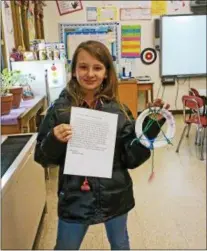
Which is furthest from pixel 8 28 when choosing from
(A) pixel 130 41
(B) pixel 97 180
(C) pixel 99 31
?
(A) pixel 130 41

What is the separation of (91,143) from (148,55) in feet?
14.2

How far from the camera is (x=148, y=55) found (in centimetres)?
513

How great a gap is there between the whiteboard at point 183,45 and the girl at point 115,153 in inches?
164

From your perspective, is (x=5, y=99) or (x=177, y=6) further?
(x=177, y=6)

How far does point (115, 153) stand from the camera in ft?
3.68

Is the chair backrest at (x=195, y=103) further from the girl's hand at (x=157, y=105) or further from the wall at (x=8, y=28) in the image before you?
the girl's hand at (x=157, y=105)

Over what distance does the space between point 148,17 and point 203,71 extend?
4.32 feet

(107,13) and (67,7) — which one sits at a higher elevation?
(67,7)

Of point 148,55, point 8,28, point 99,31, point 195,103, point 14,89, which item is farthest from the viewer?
point 148,55

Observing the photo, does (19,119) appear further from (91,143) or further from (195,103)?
(195,103)

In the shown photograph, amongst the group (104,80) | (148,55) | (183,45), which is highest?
(183,45)

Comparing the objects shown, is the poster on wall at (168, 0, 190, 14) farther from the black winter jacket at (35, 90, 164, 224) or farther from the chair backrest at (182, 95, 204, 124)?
the black winter jacket at (35, 90, 164, 224)

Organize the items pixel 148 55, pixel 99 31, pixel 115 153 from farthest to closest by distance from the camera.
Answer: pixel 148 55 < pixel 99 31 < pixel 115 153

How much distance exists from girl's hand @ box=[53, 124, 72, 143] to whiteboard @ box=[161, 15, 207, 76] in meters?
4.36
